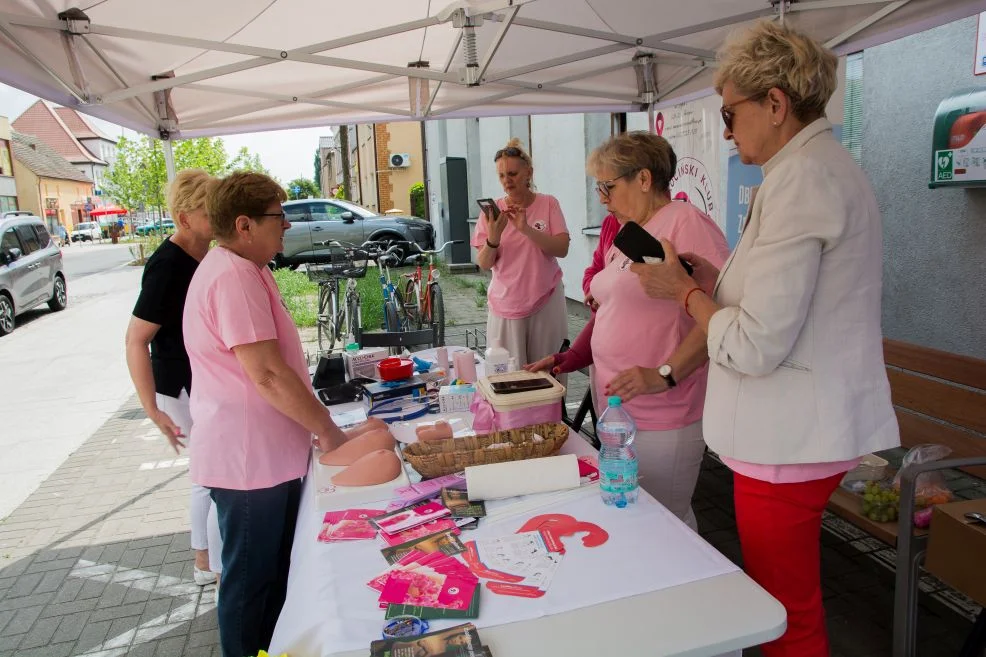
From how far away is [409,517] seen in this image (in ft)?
5.39

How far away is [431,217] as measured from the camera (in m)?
18.8

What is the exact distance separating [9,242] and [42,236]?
129 centimetres

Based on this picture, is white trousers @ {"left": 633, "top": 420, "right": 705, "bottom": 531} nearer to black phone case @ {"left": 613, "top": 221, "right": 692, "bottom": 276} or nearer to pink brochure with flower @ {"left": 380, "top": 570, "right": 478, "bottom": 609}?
black phone case @ {"left": 613, "top": 221, "right": 692, "bottom": 276}

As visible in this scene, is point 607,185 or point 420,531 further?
point 607,185

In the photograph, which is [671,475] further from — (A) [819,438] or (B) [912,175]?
(B) [912,175]

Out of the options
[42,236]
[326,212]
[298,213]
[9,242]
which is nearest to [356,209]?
[326,212]

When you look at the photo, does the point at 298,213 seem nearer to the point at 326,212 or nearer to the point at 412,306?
the point at 326,212

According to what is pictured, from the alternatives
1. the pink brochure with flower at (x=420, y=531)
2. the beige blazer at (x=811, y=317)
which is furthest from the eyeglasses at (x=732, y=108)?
the pink brochure with flower at (x=420, y=531)

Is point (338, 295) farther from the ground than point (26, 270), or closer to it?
closer to it

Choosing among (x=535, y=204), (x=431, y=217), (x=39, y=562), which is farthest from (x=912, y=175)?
(x=431, y=217)

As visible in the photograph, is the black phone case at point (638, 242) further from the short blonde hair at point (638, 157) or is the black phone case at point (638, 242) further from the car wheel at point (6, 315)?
the car wheel at point (6, 315)

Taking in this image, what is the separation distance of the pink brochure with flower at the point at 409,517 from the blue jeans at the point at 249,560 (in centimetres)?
42

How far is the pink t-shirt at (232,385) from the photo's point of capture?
68.0 inches

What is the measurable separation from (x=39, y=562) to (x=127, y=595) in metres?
0.78
